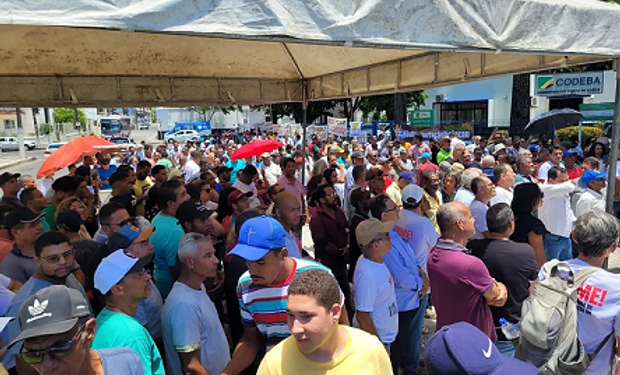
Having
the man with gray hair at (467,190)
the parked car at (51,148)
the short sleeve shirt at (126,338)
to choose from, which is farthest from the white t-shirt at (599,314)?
the parked car at (51,148)

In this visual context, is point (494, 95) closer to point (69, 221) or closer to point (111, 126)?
point (69, 221)

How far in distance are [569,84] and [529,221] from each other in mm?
17090

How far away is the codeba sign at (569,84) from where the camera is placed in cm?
1700

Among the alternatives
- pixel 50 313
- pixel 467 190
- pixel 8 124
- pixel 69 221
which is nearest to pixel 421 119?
pixel 467 190

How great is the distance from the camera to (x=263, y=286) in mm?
2281

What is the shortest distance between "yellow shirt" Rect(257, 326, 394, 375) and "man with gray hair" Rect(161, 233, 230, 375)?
69cm

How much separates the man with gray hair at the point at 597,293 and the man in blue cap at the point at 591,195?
3.00 meters

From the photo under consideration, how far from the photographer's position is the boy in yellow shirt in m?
1.60

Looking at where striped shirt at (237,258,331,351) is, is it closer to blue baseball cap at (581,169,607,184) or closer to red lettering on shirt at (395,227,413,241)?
red lettering on shirt at (395,227,413,241)

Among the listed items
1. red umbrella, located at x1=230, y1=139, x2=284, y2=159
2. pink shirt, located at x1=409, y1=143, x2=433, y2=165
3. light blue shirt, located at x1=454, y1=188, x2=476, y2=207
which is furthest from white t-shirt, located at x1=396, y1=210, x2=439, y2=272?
pink shirt, located at x1=409, y1=143, x2=433, y2=165

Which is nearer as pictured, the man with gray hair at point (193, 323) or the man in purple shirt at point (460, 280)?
the man with gray hair at point (193, 323)

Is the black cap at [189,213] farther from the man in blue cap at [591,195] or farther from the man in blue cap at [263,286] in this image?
the man in blue cap at [591,195]

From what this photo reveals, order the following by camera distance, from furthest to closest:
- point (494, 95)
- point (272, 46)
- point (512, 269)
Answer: point (494, 95)
point (272, 46)
point (512, 269)

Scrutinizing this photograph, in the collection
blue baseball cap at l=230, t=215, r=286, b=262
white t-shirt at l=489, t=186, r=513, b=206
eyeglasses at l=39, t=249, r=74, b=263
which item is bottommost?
white t-shirt at l=489, t=186, r=513, b=206
